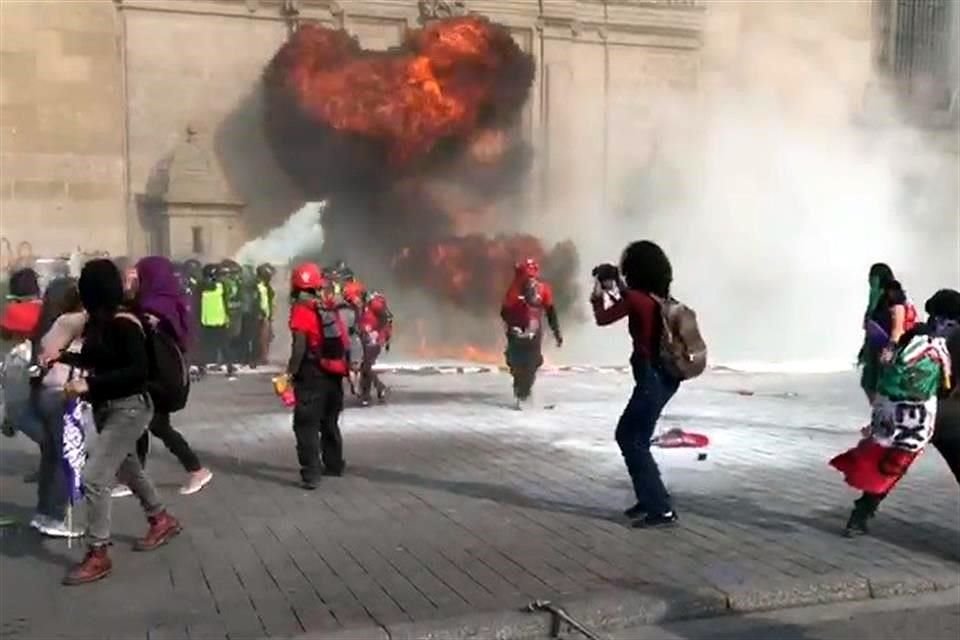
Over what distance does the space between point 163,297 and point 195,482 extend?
5.27 ft

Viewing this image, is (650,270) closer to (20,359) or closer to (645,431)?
(645,431)

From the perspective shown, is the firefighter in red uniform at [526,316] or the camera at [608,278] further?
the firefighter in red uniform at [526,316]

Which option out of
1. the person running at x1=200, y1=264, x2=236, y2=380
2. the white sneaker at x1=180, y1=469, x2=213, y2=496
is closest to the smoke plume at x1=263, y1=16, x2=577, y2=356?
the person running at x1=200, y1=264, x2=236, y2=380

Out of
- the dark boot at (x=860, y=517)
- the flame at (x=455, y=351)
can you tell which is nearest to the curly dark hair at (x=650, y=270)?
the dark boot at (x=860, y=517)

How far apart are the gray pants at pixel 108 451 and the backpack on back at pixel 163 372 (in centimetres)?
13

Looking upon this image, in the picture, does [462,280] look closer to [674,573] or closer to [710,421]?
[710,421]

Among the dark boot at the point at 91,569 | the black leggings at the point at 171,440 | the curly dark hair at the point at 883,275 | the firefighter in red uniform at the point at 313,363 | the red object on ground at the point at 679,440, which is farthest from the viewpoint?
the red object on ground at the point at 679,440

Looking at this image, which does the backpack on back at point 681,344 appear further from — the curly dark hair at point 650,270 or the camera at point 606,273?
the camera at point 606,273

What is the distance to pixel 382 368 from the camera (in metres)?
17.5

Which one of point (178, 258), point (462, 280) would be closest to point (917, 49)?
point (462, 280)

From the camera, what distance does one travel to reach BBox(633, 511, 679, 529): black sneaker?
656 cm

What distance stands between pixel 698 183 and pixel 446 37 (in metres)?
6.80

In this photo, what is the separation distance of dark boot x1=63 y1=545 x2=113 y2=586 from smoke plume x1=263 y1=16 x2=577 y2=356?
15360 millimetres

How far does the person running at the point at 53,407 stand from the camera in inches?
250
